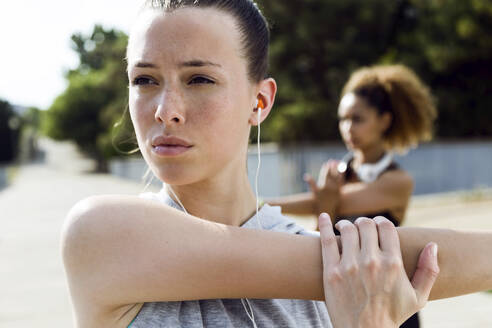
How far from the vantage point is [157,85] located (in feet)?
4.05

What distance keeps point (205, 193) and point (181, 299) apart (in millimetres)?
338

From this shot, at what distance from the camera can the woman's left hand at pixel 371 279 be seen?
1089mm

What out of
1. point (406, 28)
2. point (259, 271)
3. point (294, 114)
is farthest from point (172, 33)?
point (406, 28)

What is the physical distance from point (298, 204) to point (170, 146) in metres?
1.44

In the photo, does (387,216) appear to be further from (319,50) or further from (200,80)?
(319,50)

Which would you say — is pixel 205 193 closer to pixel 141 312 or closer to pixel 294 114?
pixel 141 312

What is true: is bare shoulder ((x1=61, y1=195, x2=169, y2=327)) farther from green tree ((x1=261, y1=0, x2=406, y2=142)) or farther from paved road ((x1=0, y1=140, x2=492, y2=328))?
green tree ((x1=261, y1=0, x2=406, y2=142))

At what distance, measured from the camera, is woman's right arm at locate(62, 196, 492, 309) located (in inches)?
41.7

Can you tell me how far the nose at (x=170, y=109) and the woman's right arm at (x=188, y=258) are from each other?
200 mm

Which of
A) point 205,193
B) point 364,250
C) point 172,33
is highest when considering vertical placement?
point 172,33

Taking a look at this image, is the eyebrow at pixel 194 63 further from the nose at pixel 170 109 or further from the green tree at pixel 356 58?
the green tree at pixel 356 58

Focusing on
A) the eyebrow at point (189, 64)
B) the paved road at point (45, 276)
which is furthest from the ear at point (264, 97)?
the paved road at point (45, 276)

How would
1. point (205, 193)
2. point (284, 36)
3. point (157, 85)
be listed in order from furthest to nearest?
point (284, 36) → point (205, 193) → point (157, 85)

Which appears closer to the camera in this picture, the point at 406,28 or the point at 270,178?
the point at 270,178
